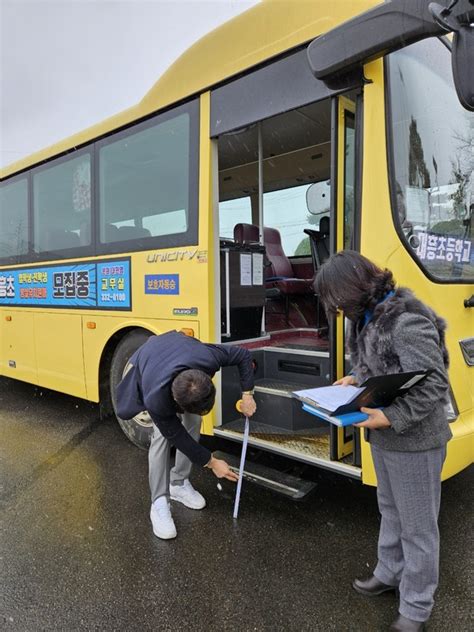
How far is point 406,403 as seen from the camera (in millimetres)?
1746

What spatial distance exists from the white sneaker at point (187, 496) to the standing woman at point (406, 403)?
5.15ft

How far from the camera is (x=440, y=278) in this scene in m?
2.67

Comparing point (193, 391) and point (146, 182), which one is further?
point (146, 182)

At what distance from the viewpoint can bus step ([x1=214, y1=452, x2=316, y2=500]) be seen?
2.84 metres

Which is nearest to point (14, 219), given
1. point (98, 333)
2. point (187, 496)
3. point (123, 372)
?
point (98, 333)

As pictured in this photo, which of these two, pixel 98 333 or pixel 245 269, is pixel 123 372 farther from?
pixel 245 269

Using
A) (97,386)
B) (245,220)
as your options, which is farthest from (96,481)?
(245,220)

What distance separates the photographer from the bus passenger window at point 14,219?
544 cm

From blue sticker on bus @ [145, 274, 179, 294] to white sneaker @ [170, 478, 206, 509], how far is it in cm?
142

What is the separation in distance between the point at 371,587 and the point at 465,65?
2.35 metres

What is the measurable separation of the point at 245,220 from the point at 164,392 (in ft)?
14.1

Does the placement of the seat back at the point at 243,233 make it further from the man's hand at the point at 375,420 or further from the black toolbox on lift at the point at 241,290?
the man's hand at the point at 375,420

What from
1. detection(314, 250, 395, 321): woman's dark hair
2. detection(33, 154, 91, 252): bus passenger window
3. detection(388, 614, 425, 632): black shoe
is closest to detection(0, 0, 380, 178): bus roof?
detection(33, 154, 91, 252): bus passenger window

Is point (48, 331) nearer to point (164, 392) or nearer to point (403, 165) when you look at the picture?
point (164, 392)
